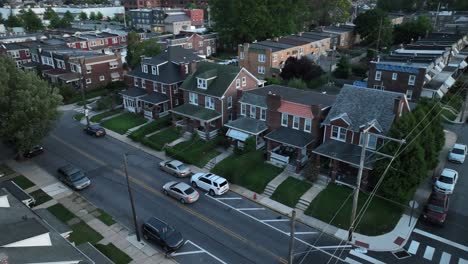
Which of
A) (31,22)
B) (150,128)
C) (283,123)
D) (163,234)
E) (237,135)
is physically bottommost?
(163,234)

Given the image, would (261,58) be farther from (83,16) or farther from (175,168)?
(83,16)

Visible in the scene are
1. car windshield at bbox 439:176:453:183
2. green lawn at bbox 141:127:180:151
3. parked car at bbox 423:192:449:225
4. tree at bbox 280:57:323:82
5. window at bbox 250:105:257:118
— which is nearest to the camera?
parked car at bbox 423:192:449:225

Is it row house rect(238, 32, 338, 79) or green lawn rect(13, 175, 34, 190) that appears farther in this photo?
row house rect(238, 32, 338, 79)

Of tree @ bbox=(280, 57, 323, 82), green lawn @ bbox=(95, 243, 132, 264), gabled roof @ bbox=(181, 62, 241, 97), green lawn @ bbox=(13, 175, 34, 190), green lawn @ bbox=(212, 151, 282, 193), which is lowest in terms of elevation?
green lawn @ bbox=(95, 243, 132, 264)

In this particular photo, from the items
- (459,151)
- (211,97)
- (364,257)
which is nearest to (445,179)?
(459,151)

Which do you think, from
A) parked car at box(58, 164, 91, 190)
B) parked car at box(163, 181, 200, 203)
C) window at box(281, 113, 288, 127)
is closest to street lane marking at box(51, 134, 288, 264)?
parked car at box(163, 181, 200, 203)

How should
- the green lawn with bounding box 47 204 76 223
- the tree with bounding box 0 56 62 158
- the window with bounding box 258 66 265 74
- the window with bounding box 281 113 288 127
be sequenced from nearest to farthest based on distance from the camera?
1. the green lawn with bounding box 47 204 76 223
2. the tree with bounding box 0 56 62 158
3. the window with bounding box 281 113 288 127
4. the window with bounding box 258 66 265 74

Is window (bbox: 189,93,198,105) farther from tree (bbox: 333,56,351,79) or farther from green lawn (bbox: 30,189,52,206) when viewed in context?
tree (bbox: 333,56,351,79)
